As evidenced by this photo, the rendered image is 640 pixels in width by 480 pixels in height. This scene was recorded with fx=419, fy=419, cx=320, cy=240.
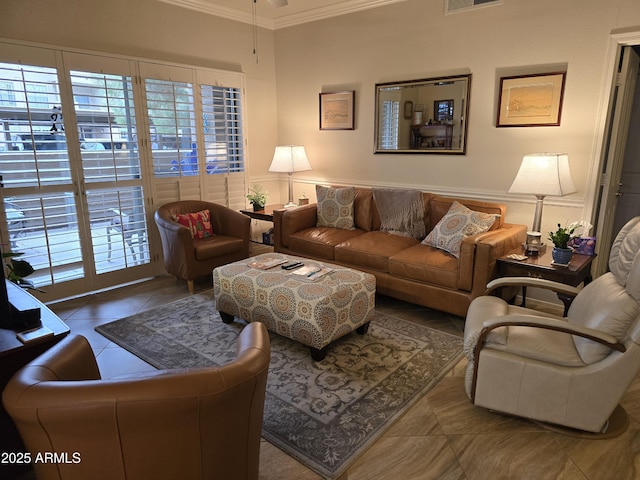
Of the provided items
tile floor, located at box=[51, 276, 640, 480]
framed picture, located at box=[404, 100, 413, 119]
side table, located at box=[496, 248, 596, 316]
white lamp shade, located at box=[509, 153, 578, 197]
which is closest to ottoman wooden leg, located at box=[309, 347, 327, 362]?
tile floor, located at box=[51, 276, 640, 480]

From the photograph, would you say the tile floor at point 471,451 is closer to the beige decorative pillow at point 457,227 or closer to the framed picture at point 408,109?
the beige decorative pillow at point 457,227

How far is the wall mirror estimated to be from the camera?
13.1 ft

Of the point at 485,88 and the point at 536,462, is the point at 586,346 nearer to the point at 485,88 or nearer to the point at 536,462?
the point at 536,462

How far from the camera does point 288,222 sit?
4453 mm

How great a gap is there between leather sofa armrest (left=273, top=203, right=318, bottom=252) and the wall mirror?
105cm

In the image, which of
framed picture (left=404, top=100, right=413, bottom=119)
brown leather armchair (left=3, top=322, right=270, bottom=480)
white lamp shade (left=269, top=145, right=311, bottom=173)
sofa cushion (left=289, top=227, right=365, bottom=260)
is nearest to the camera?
brown leather armchair (left=3, top=322, right=270, bottom=480)

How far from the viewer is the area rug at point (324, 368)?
2.14m

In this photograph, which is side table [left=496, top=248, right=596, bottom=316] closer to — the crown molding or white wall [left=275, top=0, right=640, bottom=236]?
white wall [left=275, top=0, right=640, bottom=236]

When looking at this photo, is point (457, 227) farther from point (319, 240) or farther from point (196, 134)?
point (196, 134)

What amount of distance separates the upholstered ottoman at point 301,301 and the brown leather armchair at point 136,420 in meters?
1.38

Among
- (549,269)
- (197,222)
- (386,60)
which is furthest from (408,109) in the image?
(197,222)

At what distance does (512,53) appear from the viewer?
3631 mm

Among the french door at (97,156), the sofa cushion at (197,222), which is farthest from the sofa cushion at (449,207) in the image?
the french door at (97,156)

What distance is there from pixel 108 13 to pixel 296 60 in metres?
2.15
